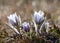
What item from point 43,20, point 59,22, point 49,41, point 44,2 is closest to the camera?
point 49,41

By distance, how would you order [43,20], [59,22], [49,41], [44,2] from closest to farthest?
[49,41], [43,20], [59,22], [44,2]

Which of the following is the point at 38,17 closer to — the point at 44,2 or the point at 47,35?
the point at 47,35

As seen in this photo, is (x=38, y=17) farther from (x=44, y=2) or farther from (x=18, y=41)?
(x=44, y=2)

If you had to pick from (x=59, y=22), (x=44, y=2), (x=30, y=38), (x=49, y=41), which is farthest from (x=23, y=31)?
(x=44, y=2)

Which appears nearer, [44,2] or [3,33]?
[3,33]

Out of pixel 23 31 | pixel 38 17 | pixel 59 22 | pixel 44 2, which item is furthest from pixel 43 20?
pixel 44 2

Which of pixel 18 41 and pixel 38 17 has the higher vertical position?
pixel 38 17

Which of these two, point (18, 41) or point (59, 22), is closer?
point (18, 41)

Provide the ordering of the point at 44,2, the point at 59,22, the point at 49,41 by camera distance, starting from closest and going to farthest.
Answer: the point at 49,41 < the point at 59,22 < the point at 44,2

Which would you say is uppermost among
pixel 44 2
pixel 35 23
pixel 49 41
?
pixel 44 2
